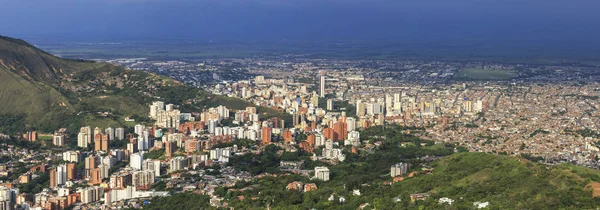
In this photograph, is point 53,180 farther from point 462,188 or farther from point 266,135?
point 462,188

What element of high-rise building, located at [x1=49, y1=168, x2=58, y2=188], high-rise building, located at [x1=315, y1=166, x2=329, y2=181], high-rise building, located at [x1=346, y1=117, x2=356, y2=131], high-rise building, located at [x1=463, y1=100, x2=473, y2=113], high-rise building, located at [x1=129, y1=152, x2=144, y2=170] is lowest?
high-rise building, located at [x1=49, y1=168, x2=58, y2=188]

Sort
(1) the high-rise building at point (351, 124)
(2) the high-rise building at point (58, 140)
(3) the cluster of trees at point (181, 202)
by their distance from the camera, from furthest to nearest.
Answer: (1) the high-rise building at point (351, 124)
(2) the high-rise building at point (58, 140)
(3) the cluster of trees at point (181, 202)

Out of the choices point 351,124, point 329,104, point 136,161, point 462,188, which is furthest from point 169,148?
point 329,104

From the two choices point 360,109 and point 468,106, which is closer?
point 468,106

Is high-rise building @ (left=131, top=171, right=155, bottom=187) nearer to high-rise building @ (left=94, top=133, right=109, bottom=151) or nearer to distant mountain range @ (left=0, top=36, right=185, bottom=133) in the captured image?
high-rise building @ (left=94, top=133, right=109, bottom=151)

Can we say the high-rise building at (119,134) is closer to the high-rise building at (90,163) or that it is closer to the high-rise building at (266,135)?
the high-rise building at (90,163)

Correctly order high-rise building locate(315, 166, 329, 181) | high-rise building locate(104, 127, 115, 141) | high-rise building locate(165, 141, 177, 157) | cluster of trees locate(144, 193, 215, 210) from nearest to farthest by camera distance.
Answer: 1. cluster of trees locate(144, 193, 215, 210)
2. high-rise building locate(315, 166, 329, 181)
3. high-rise building locate(165, 141, 177, 157)
4. high-rise building locate(104, 127, 115, 141)

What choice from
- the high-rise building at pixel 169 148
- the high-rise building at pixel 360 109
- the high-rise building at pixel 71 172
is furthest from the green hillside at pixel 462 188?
the high-rise building at pixel 360 109

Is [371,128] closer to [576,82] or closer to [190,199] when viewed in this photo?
[190,199]

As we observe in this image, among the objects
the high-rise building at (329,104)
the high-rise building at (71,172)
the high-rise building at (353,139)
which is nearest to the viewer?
the high-rise building at (71,172)

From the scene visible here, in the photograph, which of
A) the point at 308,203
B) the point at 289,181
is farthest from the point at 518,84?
the point at 308,203

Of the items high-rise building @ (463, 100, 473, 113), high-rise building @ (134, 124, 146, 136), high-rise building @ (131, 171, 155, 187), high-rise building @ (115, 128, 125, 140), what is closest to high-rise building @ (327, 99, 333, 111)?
high-rise building @ (463, 100, 473, 113)
